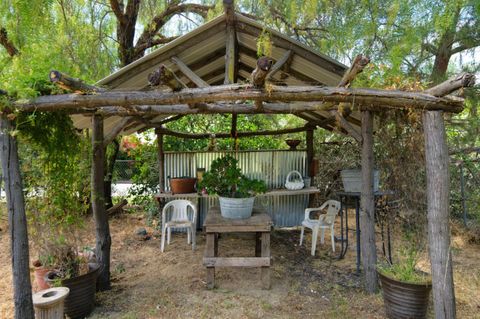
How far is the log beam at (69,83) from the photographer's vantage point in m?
2.10

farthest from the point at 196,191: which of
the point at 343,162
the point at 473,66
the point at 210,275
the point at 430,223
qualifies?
the point at 473,66

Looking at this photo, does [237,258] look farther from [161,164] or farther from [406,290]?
[161,164]

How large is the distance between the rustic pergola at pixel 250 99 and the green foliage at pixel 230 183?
0.81 m

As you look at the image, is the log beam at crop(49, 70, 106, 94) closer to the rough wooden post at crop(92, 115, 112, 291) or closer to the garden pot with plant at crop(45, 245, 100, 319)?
the rough wooden post at crop(92, 115, 112, 291)

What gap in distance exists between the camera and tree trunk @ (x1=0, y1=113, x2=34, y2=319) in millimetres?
2439

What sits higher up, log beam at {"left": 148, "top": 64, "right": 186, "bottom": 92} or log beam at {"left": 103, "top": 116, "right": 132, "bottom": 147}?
log beam at {"left": 148, "top": 64, "right": 186, "bottom": 92}

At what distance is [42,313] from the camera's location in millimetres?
2395

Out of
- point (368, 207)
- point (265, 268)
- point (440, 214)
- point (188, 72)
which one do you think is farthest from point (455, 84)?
point (265, 268)

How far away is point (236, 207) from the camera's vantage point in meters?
3.77

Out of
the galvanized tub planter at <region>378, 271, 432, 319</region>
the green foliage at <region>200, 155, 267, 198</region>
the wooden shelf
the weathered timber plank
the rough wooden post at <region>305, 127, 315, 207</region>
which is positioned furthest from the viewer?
A: the rough wooden post at <region>305, 127, 315, 207</region>

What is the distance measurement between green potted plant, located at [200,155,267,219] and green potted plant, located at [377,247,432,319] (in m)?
1.55

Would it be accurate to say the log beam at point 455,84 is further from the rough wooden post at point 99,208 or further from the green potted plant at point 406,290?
the rough wooden post at point 99,208

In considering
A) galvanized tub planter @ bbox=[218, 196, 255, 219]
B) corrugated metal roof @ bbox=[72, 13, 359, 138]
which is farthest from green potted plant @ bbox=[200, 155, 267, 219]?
corrugated metal roof @ bbox=[72, 13, 359, 138]

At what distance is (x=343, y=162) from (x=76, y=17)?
543 cm
